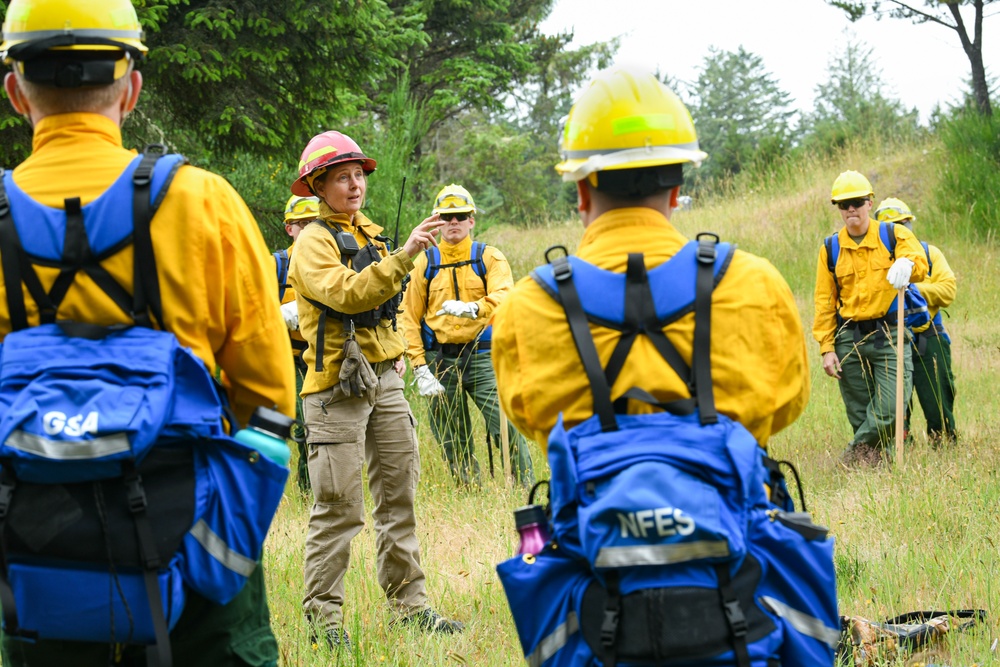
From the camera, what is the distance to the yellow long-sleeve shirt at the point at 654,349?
227 centimetres

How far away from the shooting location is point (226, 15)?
9.52 m

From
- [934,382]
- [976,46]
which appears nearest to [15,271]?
[934,382]

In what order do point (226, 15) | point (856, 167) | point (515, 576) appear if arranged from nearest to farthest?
point (515, 576), point (226, 15), point (856, 167)

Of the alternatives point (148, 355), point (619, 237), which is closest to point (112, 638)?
point (148, 355)

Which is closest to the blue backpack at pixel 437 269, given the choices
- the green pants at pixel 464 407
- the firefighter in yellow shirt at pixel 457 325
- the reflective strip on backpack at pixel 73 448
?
the firefighter in yellow shirt at pixel 457 325

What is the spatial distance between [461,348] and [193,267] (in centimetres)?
602

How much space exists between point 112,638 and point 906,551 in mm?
4210

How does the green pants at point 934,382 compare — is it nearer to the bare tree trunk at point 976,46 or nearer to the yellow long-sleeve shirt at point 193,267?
the yellow long-sleeve shirt at point 193,267

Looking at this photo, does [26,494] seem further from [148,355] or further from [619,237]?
[619,237]

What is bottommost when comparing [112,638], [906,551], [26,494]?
[906,551]

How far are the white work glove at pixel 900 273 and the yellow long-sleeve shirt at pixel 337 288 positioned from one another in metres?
4.54

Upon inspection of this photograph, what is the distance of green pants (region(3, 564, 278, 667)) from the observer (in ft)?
7.50

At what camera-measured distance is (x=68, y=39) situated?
230cm

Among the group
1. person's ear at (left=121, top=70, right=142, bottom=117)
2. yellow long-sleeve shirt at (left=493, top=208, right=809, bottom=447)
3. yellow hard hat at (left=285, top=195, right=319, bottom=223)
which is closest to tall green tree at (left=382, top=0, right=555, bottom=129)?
yellow hard hat at (left=285, top=195, right=319, bottom=223)
